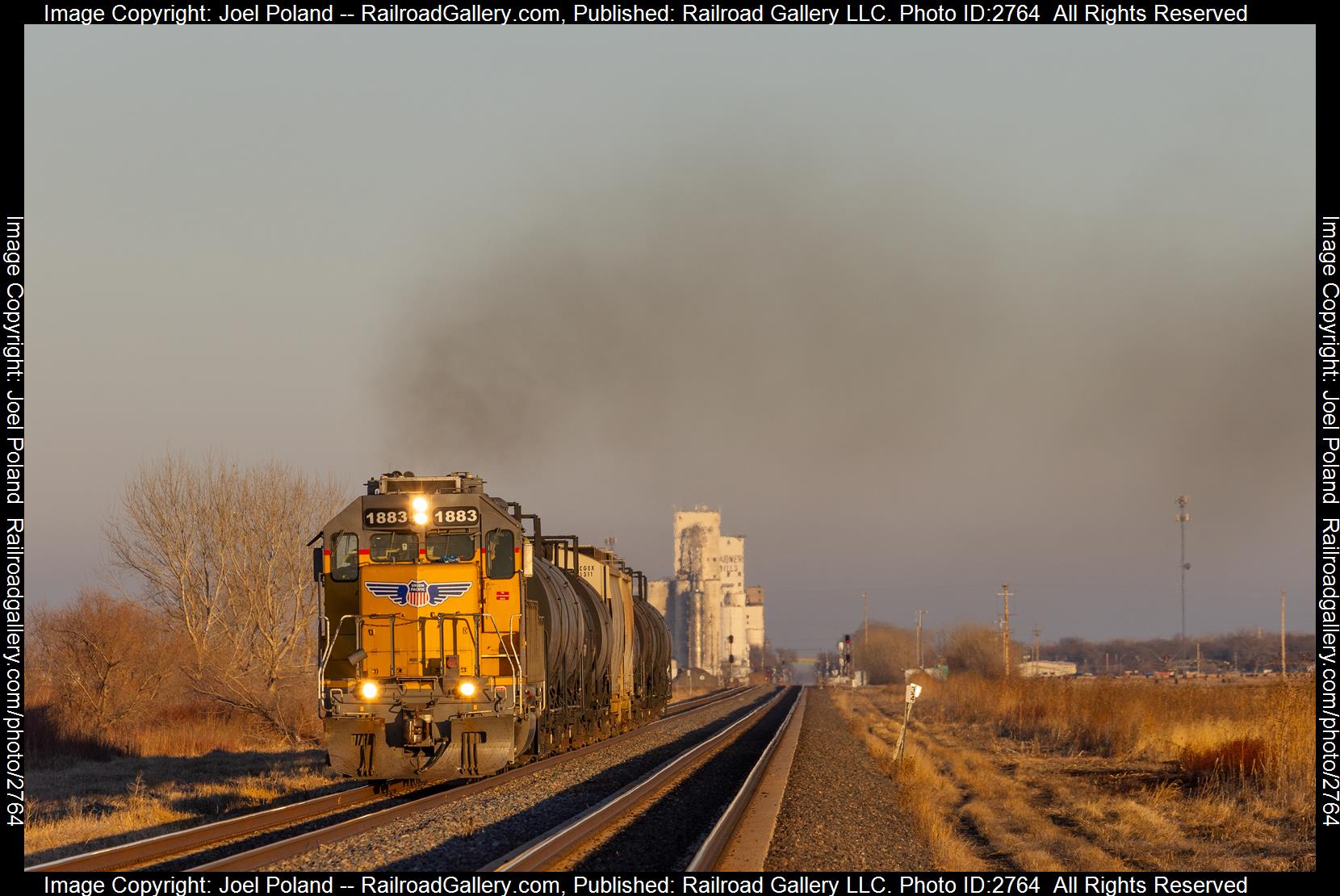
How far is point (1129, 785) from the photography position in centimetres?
2559

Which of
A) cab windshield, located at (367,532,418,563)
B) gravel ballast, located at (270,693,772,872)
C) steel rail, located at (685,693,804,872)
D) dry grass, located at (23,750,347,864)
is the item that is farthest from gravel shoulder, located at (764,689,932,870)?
dry grass, located at (23,750,347,864)

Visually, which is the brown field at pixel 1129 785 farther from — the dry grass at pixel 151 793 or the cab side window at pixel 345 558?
the dry grass at pixel 151 793

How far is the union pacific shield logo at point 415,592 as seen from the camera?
19.1 m

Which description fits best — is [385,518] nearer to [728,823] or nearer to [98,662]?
[728,823]

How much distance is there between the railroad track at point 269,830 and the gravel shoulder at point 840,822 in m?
5.23

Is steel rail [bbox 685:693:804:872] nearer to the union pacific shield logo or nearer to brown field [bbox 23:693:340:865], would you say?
the union pacific shield logo

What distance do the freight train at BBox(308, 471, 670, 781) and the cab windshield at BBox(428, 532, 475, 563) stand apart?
2 centimetres

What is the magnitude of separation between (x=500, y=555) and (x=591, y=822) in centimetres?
548

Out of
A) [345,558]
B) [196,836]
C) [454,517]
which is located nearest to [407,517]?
[454,517]

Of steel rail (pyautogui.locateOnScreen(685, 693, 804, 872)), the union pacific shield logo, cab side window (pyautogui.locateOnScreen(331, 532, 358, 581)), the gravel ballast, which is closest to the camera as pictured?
steel rail (pyautogui.locateOnScreen(685, 693, 804, 872))

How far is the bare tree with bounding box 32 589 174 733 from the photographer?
114ft

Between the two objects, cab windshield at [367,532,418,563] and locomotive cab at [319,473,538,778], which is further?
cab windshield at [367,532,418,563]
